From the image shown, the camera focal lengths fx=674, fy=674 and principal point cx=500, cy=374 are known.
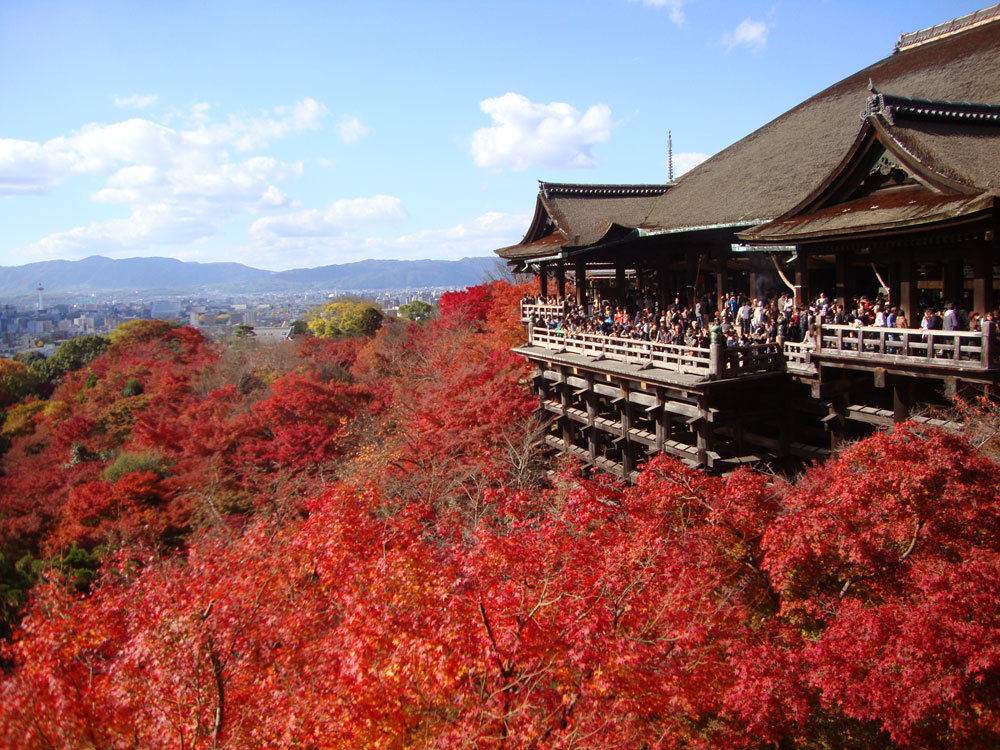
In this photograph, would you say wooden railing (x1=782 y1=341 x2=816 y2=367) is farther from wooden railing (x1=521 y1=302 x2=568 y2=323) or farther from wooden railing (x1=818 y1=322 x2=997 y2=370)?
wooden railing (x1=521 y1=302 x2=568 y2=323)

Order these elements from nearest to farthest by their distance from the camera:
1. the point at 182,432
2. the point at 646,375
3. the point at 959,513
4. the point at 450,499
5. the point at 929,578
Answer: the point at 929,578 → the point at 959,513 → the point at 646,375 → the point at 450,499 → the point at 182,432

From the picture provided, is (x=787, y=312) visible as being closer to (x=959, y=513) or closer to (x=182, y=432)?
(x=959, y=513)

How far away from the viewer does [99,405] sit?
39375mm

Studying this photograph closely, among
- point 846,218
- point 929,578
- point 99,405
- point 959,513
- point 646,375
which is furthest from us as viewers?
point 99,405

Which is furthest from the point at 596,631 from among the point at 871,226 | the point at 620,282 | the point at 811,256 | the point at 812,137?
the point at 620,282

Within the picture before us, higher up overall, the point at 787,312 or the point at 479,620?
the point at 787,312

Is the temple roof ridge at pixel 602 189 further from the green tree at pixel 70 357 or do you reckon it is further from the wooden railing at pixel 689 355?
the green tree at pixel 70 357

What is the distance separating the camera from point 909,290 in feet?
42.5

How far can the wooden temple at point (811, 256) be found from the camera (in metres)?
11.9

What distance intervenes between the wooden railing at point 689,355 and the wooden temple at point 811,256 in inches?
1.9

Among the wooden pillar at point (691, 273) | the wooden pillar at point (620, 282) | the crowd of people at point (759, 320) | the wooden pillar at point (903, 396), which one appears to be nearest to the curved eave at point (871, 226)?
the crowd of people at point (759, 320)

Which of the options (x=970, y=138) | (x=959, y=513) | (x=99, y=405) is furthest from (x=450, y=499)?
(x=99, y=405)

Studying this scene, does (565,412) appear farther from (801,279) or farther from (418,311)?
(418,311)

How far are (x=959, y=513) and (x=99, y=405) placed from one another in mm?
42616
